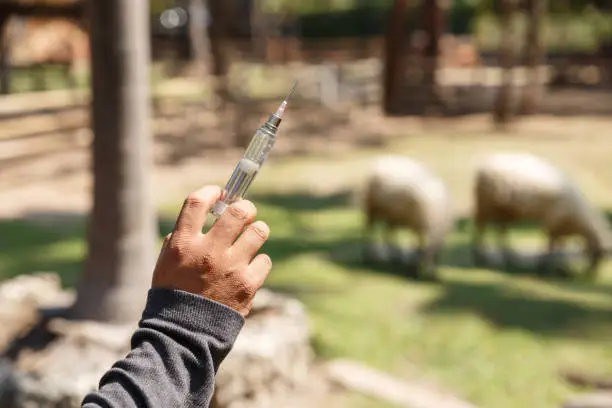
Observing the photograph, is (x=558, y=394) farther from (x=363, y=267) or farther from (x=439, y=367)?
(x=363, y=267)

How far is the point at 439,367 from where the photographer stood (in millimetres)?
5727

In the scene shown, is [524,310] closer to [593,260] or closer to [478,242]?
[593,260]

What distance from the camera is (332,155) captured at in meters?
14.5

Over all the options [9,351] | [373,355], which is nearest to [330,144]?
[373,355]

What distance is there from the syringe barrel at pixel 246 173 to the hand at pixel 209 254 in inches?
1.3

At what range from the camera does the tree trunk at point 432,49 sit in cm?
1909

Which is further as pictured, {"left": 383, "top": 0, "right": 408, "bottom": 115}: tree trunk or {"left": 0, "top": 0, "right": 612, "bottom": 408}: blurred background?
{"left": 383, "top": 0, "right": 408, "bottom": 115}: tree trunk

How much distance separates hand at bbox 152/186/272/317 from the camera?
1.34 metres

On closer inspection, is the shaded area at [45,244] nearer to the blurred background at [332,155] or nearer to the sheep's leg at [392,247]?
the blurred background at [332,155]

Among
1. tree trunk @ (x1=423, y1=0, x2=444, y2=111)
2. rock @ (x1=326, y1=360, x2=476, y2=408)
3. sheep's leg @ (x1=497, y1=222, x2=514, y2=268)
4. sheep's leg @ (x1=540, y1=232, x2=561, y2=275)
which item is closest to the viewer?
rock @ (x1=326, y1=360, x2=476, y2=408)

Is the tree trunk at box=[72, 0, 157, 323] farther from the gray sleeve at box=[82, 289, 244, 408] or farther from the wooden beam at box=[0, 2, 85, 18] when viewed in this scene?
the wooden beam at box=[0, 2, 85, 18]

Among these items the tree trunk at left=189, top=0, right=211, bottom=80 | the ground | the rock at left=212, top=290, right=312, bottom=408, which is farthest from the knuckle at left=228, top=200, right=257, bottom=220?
the tree trunk at left=189, top=0, right=211, bottom=80

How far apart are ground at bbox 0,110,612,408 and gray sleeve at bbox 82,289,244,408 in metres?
3.88

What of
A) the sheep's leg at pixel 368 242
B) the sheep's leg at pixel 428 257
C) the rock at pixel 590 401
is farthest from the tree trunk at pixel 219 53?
the rock at pixel 590 401
